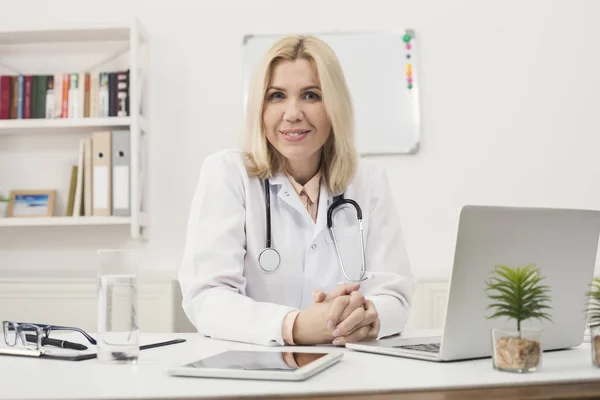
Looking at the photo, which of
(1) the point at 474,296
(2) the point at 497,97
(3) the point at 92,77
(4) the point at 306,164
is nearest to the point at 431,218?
(2) the point at 497,97

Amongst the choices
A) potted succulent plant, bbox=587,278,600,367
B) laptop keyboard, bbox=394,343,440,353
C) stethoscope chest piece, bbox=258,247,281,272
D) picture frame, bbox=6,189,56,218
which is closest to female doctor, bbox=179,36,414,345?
stethoscope chest piece, bbox=258,247,281,272

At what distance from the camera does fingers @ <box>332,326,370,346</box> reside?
1342 mm

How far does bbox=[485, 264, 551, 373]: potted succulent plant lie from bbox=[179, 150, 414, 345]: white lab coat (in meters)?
0.56

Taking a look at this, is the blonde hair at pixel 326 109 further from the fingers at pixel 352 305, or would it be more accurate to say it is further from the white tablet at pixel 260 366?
the white tablet at pixel 260 366

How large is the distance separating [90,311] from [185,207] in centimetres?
62

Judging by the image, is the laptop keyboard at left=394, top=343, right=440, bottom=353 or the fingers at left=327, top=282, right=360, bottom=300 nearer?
the laptop keyboard at left=394, top=343, right=440, bottom=353

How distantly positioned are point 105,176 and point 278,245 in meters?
1.48

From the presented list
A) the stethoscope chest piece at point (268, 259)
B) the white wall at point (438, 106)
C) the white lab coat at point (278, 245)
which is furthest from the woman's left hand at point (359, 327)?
the white wall at point (438, 106)

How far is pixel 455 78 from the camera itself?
10.5 ft

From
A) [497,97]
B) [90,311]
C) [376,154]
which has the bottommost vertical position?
[90,311]

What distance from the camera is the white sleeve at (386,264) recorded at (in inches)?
63.0

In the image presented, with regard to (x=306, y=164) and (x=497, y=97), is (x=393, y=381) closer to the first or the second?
(x=306, y=164)

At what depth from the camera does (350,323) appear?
1360mm

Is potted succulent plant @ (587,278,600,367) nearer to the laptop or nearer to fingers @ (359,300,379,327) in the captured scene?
the laptop
